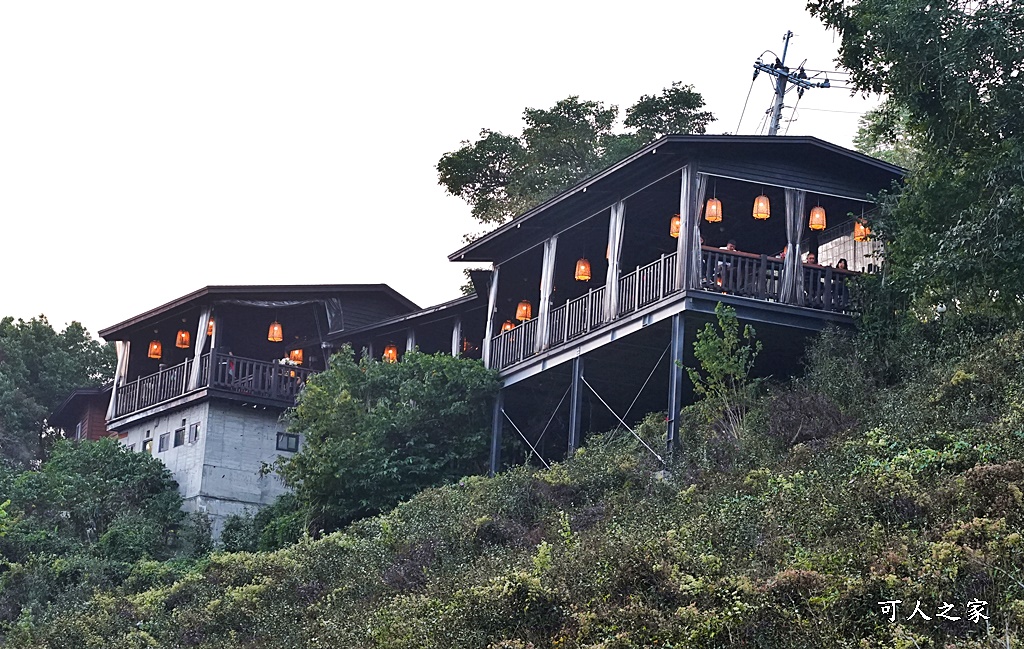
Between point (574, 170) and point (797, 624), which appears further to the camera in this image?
point (574, 170)

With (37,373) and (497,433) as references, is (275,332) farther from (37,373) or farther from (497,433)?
(37,373)

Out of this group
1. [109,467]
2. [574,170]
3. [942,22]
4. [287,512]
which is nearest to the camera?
[942,22]

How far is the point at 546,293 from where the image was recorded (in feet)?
87.1

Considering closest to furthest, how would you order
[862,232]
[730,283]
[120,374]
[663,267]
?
[730,283] → [663,267] → [862,232] → [120,374]

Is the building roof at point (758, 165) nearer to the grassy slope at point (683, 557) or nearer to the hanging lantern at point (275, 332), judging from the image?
the grassy slope at point (683, 557)

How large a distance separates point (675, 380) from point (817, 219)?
396 centimetres

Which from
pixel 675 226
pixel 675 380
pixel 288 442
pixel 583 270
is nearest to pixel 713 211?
pixel 675 226

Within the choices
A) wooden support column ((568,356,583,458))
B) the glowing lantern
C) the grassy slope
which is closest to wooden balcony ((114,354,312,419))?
the grassy slope

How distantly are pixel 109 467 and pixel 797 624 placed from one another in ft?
72.6

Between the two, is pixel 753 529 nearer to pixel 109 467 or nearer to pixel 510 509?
pixel 510 509

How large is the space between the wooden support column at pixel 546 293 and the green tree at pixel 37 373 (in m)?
22.8

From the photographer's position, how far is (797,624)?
12.9 meters

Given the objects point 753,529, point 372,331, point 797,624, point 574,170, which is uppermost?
point 574,170

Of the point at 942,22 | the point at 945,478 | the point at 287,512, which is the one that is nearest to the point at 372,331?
the point at 287,512
